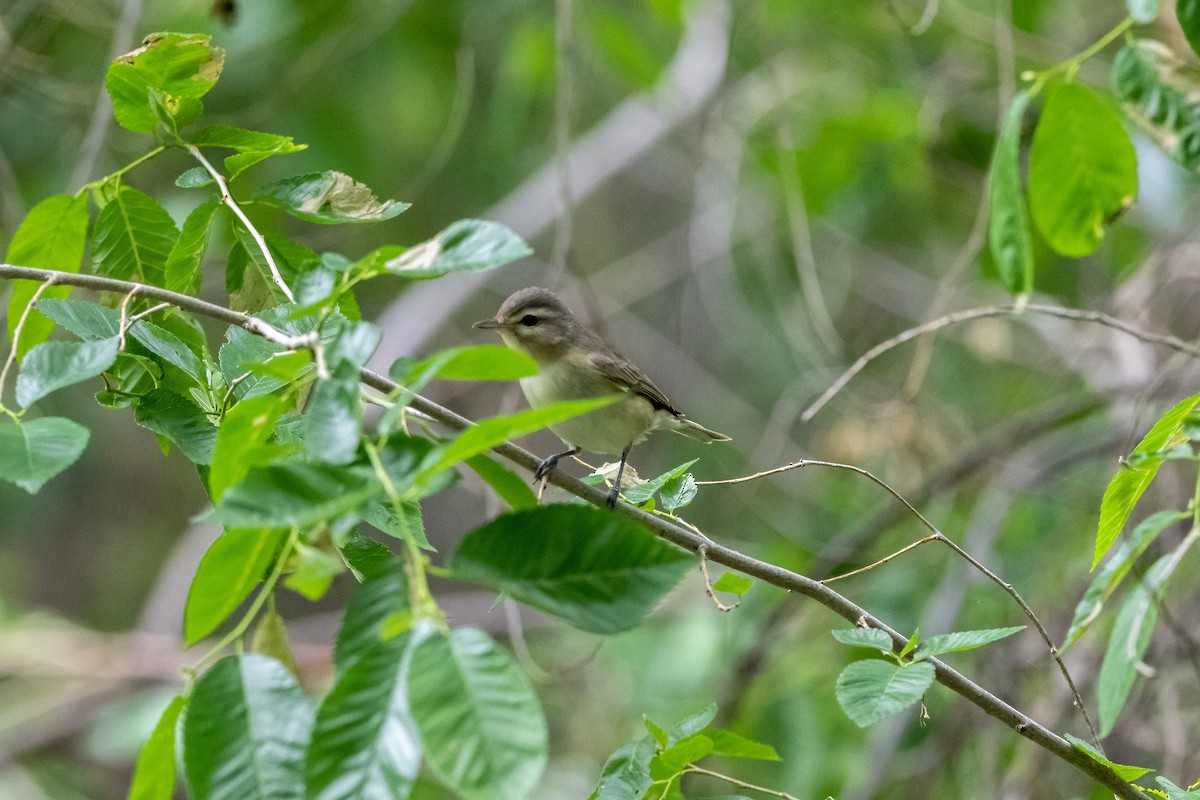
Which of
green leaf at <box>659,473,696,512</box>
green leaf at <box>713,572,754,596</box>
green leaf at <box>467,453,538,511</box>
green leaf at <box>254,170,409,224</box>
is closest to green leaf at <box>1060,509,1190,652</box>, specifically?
green leaf at <box>713,572,754,596</box>

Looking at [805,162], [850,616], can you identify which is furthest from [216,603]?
[805,162]

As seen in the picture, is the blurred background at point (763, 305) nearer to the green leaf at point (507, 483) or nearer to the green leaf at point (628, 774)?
the green leaf at point (628, 774)

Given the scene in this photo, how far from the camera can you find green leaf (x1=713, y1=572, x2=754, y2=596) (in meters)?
1.72

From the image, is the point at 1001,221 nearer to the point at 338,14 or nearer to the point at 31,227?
the point at 31,227

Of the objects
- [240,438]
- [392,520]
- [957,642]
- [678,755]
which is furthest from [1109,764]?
[240,438]

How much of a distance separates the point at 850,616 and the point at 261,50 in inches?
171

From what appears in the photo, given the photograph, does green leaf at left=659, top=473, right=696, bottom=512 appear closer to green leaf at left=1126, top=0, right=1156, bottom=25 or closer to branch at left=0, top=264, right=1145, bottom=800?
branch at left=0, top=264, right=1145, bottom=800

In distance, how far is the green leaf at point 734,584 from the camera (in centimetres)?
172

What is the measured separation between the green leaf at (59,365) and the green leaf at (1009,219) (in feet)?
5.72

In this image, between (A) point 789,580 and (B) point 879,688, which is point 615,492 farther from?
(B) point 879,688

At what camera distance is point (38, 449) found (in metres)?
1.36

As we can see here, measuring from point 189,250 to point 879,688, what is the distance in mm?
1343

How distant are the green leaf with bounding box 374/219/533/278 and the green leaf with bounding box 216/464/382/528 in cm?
28

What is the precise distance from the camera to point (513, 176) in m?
7.30
